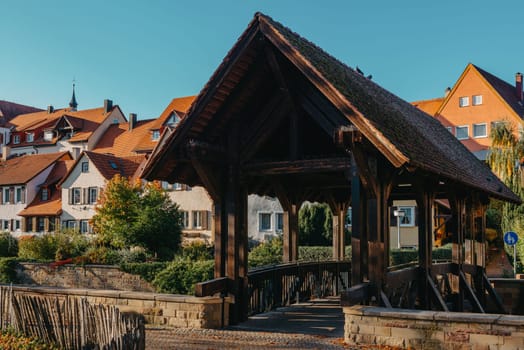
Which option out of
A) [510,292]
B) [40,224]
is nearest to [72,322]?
[510,292]

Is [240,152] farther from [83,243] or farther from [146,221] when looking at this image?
[83,243]

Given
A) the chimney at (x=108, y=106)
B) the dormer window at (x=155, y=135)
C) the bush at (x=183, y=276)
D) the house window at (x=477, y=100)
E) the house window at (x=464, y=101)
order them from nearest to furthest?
the bush at (x=183, y=276) → the house window at (x=477, y=100) → the house window at (x=464, y=101) → the dormer window at (x=155, y=135) → the chimney at (x=108, y=106)

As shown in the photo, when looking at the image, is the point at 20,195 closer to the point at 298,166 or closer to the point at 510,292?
the point at 510,292

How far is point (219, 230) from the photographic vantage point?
527 inches

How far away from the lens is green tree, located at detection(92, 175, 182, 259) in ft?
112

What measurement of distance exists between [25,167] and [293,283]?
158 ft

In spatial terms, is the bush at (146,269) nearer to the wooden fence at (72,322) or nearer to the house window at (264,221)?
the wooden fence at (72,322)

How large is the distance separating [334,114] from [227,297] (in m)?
4.36

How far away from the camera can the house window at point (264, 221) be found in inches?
1780

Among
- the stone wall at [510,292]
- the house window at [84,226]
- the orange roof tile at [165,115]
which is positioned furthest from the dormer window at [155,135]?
the stone wall at [510,292]

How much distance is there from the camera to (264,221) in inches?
1790

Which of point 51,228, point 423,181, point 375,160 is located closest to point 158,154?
point 375,160

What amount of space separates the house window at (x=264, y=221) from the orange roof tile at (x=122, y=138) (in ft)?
64.2

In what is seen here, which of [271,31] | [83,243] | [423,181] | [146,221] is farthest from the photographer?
[83,243]
